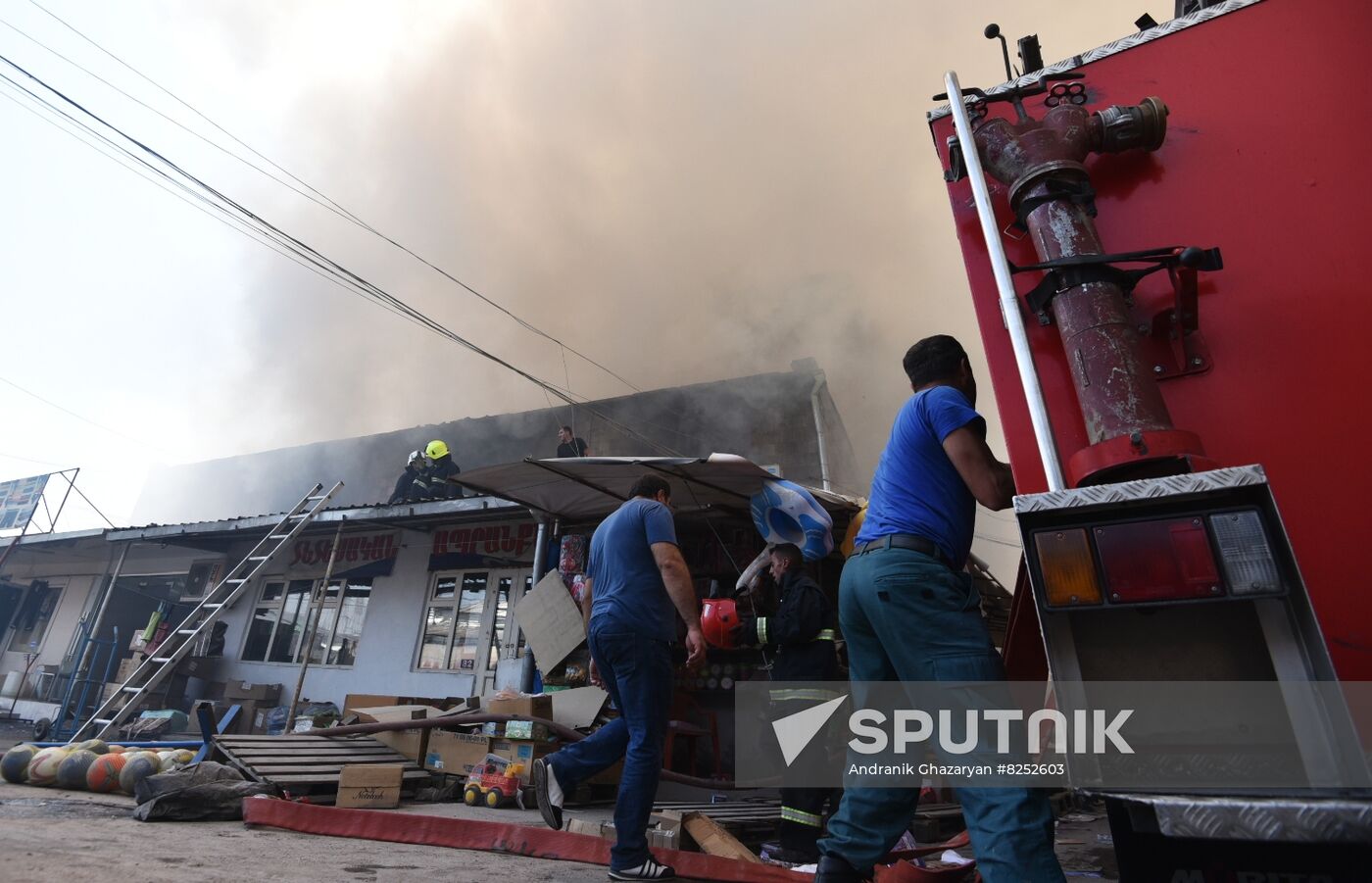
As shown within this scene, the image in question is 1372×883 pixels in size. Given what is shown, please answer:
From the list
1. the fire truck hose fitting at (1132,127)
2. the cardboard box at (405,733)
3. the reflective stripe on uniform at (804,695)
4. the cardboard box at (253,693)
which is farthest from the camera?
the cardboard box at (253,693)

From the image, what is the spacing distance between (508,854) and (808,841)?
1.27 meters

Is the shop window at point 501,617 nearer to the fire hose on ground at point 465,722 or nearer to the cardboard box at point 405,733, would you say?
the cardboard box at point 405,733

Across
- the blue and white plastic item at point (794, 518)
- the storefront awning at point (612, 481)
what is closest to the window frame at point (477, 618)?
the storefront awning at point (612, 481)

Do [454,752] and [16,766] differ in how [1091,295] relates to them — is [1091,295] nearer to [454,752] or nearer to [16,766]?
[454,752]

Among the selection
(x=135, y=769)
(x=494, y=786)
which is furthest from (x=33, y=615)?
(x=494, y=786)

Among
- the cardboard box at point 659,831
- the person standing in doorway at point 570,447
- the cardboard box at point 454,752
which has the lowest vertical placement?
the cardboard box at point 659,831

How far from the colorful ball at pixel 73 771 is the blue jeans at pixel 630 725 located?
332cm

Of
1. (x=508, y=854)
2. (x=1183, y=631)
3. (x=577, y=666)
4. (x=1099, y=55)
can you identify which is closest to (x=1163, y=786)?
(x=1183, y=631)

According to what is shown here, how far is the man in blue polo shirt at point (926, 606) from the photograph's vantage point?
134cm

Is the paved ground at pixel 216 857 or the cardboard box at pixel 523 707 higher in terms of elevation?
the cardboard box at pixel 523 707

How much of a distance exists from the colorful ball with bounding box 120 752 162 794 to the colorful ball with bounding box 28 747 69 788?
17.7 inches

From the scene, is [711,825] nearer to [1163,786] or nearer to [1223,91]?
[1163,786]

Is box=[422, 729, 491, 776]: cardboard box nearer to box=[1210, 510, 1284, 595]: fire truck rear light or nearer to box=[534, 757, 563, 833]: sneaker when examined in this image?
box=[534, 757, 563, 833]: sneaker

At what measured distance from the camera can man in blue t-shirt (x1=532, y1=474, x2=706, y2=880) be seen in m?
2.26
